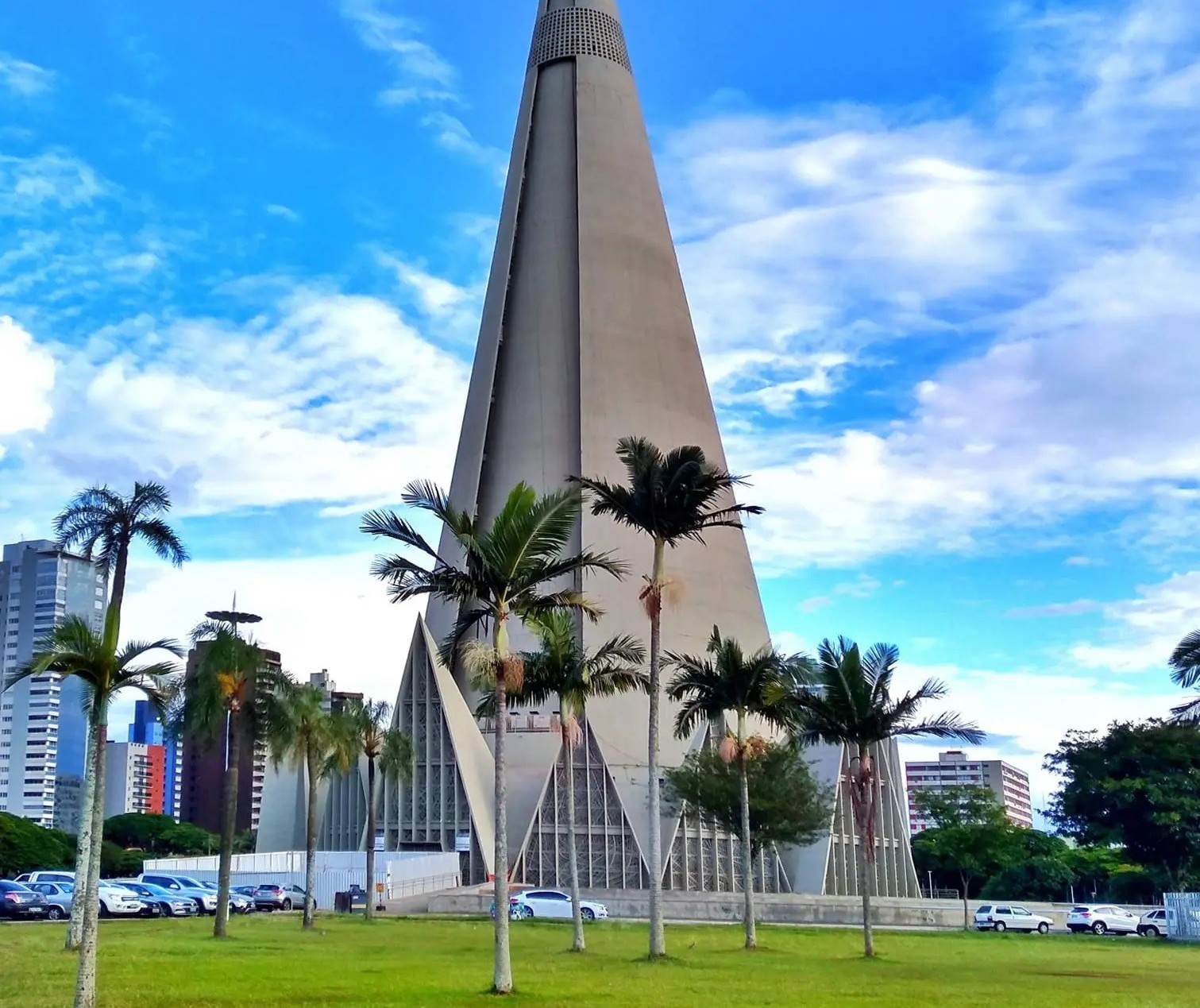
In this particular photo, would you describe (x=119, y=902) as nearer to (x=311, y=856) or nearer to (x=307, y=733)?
(x=311, y=856)

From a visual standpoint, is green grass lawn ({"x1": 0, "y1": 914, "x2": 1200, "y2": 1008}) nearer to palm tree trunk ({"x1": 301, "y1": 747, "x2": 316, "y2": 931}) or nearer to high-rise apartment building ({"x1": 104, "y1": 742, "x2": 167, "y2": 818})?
palm tree trunk ({"x1": 301, "y1": 747, "x2": 316, "y2": 931})

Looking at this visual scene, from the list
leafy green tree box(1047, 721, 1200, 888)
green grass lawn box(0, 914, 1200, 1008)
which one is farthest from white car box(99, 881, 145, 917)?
leafy green tree box(1047, 721, 1200, 888)

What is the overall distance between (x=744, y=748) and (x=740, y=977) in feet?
24.8

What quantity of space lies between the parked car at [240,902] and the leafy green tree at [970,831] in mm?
22174

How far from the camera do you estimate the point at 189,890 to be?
3881 cm

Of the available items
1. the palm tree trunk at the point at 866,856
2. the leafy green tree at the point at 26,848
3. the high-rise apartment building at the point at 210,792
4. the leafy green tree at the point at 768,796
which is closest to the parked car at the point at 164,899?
the leafy green tree at the point at 768,796

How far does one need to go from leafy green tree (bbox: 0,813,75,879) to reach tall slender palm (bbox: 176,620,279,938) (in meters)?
49.3

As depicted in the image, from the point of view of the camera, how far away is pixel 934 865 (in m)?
73.7

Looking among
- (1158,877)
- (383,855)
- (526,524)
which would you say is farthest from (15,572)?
(526,524)

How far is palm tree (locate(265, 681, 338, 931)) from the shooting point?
2745cm

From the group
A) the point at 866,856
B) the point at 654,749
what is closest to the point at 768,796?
the point at 866,856

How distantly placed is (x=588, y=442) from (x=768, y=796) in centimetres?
2864

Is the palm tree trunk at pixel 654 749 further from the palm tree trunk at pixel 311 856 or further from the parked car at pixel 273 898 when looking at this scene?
the parked car at pixel 273 898

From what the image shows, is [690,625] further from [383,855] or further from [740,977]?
[740,977]
